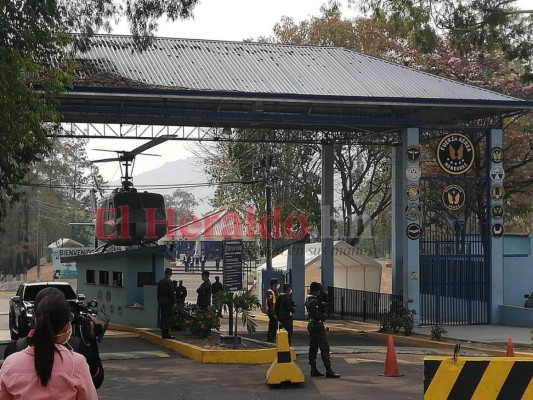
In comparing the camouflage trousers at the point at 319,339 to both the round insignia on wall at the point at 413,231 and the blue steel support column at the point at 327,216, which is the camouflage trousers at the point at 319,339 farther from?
the blue steel support column at the point at 327,216

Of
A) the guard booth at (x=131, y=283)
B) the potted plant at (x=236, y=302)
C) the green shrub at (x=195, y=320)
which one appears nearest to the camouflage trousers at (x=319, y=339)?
the potted plant at (x=236, y=302)

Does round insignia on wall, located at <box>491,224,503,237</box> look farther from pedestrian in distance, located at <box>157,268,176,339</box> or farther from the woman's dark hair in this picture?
the woman's dark hair

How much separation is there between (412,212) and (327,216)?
206 inches

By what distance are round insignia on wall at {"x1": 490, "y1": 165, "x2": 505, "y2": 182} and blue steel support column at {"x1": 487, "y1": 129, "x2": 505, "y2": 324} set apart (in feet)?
0.34

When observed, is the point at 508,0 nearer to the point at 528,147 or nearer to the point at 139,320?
the point at 139,320

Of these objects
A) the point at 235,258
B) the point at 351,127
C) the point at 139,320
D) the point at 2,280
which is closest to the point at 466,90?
the point at 351,127

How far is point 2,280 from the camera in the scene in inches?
3743

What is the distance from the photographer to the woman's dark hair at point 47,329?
5223mm

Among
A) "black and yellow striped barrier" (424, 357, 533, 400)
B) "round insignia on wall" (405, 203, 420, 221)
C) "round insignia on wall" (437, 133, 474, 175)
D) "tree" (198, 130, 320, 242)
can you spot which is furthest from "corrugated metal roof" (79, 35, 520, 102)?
"black and yellow striped barrier" (424, 357, 533, 400)

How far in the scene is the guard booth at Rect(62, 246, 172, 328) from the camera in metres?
27.7

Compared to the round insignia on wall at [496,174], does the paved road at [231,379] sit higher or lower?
lower

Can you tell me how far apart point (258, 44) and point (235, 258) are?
27.2ft

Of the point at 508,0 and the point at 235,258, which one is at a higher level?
the point at 508,0

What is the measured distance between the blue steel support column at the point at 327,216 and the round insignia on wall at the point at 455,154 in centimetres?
544
